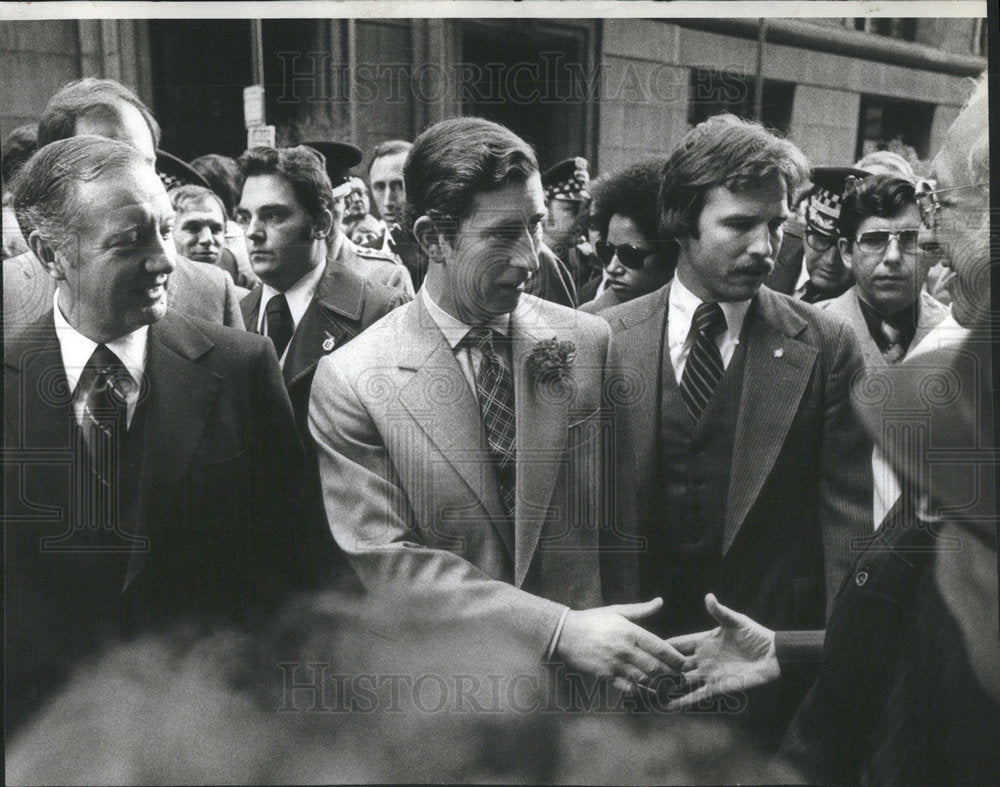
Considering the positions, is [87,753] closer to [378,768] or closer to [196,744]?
[196,744]

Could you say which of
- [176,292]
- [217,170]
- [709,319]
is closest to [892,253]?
[709,319]

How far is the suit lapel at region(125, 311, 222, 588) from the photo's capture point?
411cm

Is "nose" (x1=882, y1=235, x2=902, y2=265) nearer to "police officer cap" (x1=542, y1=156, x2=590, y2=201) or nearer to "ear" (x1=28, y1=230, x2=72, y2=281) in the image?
"police officer cap" (x1=542, y1=156, x2=590, y2=201)

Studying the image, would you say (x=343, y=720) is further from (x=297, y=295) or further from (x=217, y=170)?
(x=217, y=170)

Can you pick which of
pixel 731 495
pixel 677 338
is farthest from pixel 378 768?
pixel 677 338

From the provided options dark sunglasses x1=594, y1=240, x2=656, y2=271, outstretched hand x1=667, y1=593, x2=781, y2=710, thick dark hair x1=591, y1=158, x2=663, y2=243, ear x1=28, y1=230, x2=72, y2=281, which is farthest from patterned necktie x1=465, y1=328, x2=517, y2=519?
ear x1=28, y1=230, x2=72, y2=281

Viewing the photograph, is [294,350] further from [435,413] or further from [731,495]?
[731,495]

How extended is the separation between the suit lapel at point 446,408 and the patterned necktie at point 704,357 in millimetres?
775

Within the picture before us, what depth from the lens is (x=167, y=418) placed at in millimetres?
4105

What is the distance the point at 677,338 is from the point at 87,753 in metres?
2.69

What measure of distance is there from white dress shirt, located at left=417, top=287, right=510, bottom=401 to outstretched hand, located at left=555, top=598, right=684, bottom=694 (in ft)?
2.99

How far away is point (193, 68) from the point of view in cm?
403

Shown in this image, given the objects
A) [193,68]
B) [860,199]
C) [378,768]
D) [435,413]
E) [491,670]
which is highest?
[193,68]

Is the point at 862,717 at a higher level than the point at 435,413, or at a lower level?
lower
